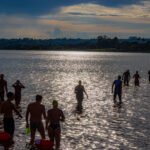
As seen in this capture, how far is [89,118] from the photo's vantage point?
1639 centimetres

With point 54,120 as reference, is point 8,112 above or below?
above

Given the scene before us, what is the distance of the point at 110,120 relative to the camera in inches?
627

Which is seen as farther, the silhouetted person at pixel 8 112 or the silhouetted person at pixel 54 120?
the silhouetted person at pixel 8 112

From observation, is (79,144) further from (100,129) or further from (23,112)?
(23,112)

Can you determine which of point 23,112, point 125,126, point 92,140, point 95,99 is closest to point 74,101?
point 95,99

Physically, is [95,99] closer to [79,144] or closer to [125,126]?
[125,126]

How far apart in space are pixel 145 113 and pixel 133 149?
6.90 meters

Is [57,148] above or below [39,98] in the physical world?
below

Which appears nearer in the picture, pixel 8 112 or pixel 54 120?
pixel 54 120

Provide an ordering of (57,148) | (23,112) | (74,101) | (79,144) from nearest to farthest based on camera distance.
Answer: (57,148) < (79,144) < (23,112) < (74,101)

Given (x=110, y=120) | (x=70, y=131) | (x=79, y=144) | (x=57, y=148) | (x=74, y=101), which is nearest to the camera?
(x=57, y=148)

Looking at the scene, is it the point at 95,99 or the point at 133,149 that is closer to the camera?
the point at 133,149

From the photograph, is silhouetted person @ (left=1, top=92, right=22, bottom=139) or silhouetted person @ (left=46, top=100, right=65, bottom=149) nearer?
silhouetted person @ (left=46, top=100, right=65, bottom=149)

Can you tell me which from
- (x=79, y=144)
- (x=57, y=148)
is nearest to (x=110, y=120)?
(x=79, y=144)
